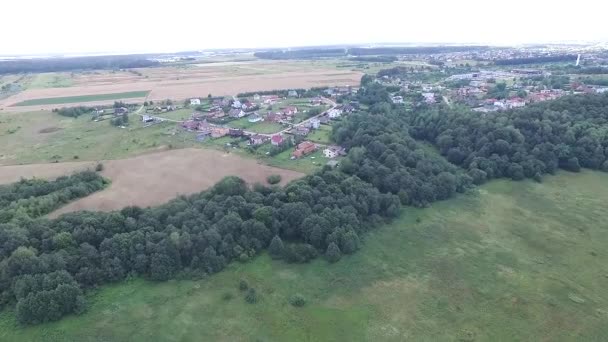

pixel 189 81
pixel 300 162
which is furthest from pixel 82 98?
pixel 300 162

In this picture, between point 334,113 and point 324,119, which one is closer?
point 324,119

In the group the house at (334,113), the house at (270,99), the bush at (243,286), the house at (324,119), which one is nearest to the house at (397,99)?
the house at (334,113)

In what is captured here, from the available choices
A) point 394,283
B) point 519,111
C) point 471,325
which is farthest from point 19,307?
point 519,111

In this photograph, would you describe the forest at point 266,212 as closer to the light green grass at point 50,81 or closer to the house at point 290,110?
the house at point 290,110

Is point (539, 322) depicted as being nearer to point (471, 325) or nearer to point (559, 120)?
point (471, 325)

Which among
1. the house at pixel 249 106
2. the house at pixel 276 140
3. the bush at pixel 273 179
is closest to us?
the bush at pixel 273 179

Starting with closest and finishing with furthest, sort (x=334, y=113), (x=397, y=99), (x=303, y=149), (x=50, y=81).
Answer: (x=303, y=149)
(x=334, y=113)
(x=397, y=99)
(x=50, y=81)

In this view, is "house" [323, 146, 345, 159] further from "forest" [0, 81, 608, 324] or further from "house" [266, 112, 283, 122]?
"house" [266, 112, 283, 122]

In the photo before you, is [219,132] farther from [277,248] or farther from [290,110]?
[277,248]
